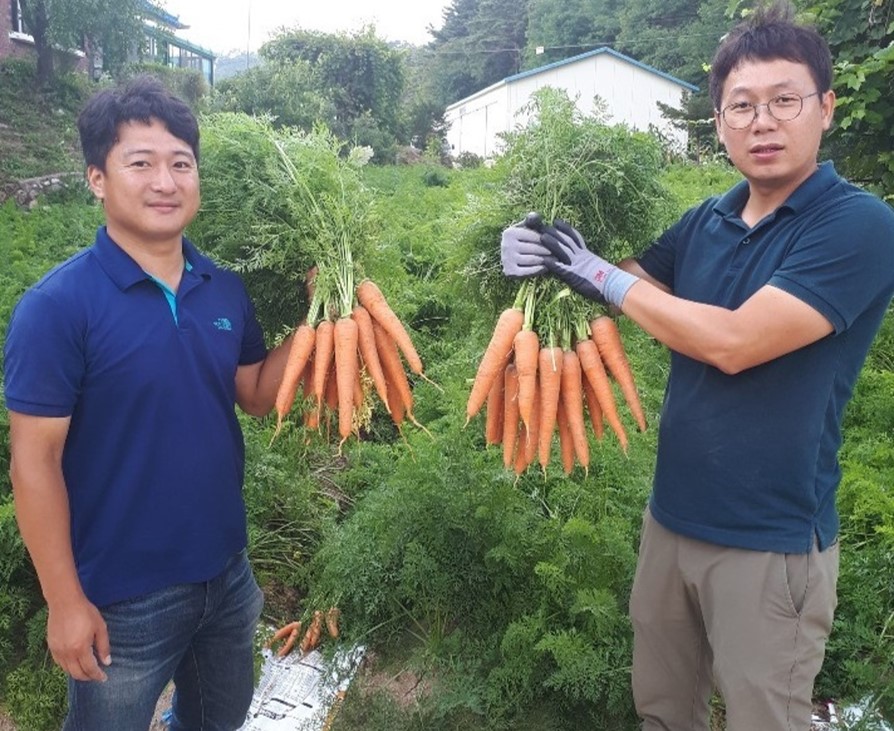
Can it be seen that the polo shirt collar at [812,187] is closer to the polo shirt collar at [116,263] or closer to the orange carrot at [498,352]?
the orange carrot at [498,352]

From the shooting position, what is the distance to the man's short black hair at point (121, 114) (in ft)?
6.24

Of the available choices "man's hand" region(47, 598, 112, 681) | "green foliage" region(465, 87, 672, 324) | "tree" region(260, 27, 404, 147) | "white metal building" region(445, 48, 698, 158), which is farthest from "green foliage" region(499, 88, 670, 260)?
"white metal building" region(445, 48, 698, 158)

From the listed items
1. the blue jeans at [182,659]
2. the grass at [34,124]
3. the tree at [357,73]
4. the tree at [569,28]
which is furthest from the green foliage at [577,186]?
the tree at [569,28]

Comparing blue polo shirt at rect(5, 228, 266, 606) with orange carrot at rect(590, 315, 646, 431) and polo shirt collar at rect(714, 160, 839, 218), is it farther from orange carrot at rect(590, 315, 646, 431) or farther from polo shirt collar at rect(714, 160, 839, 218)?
polo shirt collar at rect(714, 160, 839, 218)

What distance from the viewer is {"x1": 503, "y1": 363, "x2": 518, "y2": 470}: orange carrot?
2533 millimetres

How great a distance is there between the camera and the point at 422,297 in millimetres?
6191

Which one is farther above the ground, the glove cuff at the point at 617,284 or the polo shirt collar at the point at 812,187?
the polo shirt collar at the point at 812,187

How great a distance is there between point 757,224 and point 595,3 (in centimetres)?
5540

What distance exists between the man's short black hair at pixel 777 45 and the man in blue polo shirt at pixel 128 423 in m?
1.45

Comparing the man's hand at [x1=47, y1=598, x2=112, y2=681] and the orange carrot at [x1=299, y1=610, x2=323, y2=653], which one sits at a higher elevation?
the man's hand at [x1=47, y1=598, x2=112, y2=681]

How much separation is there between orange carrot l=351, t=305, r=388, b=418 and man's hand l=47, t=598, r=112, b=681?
111 cm

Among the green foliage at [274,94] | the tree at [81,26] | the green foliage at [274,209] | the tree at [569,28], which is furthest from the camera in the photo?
the tree at [569,28]

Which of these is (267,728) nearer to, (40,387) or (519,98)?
(40,387)

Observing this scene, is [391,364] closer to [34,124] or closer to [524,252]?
[524,252]
